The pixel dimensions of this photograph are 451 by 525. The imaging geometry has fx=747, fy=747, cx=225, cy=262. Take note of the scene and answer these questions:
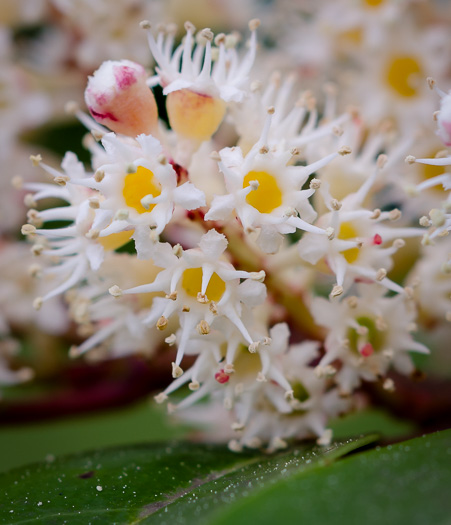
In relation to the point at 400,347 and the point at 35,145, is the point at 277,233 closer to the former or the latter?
the point at 400,347

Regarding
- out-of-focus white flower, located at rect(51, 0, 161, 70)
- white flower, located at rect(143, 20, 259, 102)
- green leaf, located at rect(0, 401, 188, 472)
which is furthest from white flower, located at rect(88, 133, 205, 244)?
Answer: green leaf, located at rect(0, 401, 188, 472)

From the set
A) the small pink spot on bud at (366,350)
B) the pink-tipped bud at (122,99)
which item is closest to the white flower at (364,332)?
the small pink spot on bud at (366,350)

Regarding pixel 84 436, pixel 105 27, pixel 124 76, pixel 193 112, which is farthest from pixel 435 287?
pixel 84 436

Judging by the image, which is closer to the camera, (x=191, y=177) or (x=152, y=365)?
(x=191, y=177)

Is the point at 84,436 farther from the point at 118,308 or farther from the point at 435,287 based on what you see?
the point at 435,287

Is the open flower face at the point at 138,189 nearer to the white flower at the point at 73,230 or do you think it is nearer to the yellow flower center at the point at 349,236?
the white flower at the point at 73,230

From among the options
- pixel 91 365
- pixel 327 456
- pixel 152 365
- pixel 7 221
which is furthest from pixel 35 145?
pixel 327 456
